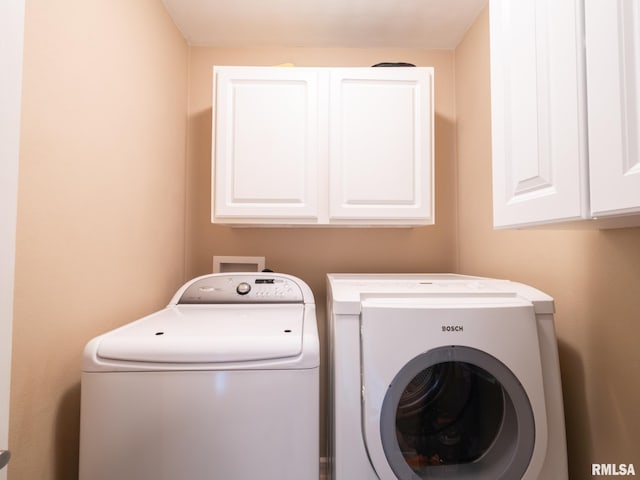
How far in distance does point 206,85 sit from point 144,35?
1.82 ft

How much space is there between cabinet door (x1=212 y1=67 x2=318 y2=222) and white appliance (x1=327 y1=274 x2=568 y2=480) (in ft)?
2.34

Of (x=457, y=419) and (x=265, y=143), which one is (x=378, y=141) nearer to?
(x=265, y=143)

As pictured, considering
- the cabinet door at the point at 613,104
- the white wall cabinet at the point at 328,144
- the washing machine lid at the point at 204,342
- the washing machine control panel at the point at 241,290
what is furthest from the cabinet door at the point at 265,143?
the cabinet door at the point at 613,104

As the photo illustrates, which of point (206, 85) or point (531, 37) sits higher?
point (206, 85)

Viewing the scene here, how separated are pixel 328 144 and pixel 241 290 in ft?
2.72

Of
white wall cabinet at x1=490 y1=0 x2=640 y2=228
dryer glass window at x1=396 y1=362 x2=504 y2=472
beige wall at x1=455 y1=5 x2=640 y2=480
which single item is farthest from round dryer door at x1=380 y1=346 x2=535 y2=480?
white wall cabinet at x1=490 y1=0 x2=640 y2=228

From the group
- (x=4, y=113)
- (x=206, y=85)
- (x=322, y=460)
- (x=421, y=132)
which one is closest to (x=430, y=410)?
Answer: (x=322, y=460)

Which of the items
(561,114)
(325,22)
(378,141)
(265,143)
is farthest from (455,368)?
(325,22)

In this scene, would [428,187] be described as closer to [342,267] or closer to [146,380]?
[342,267]

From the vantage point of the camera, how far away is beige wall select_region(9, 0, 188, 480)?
32.3 inches

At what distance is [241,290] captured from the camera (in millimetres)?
1456

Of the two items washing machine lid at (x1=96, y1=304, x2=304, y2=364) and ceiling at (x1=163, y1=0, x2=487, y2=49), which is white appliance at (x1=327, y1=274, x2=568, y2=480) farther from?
ceiling at (x1=163, y1=0, x2=487, y2=49)

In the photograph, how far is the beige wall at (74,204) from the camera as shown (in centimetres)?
82

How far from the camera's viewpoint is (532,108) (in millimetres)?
801
